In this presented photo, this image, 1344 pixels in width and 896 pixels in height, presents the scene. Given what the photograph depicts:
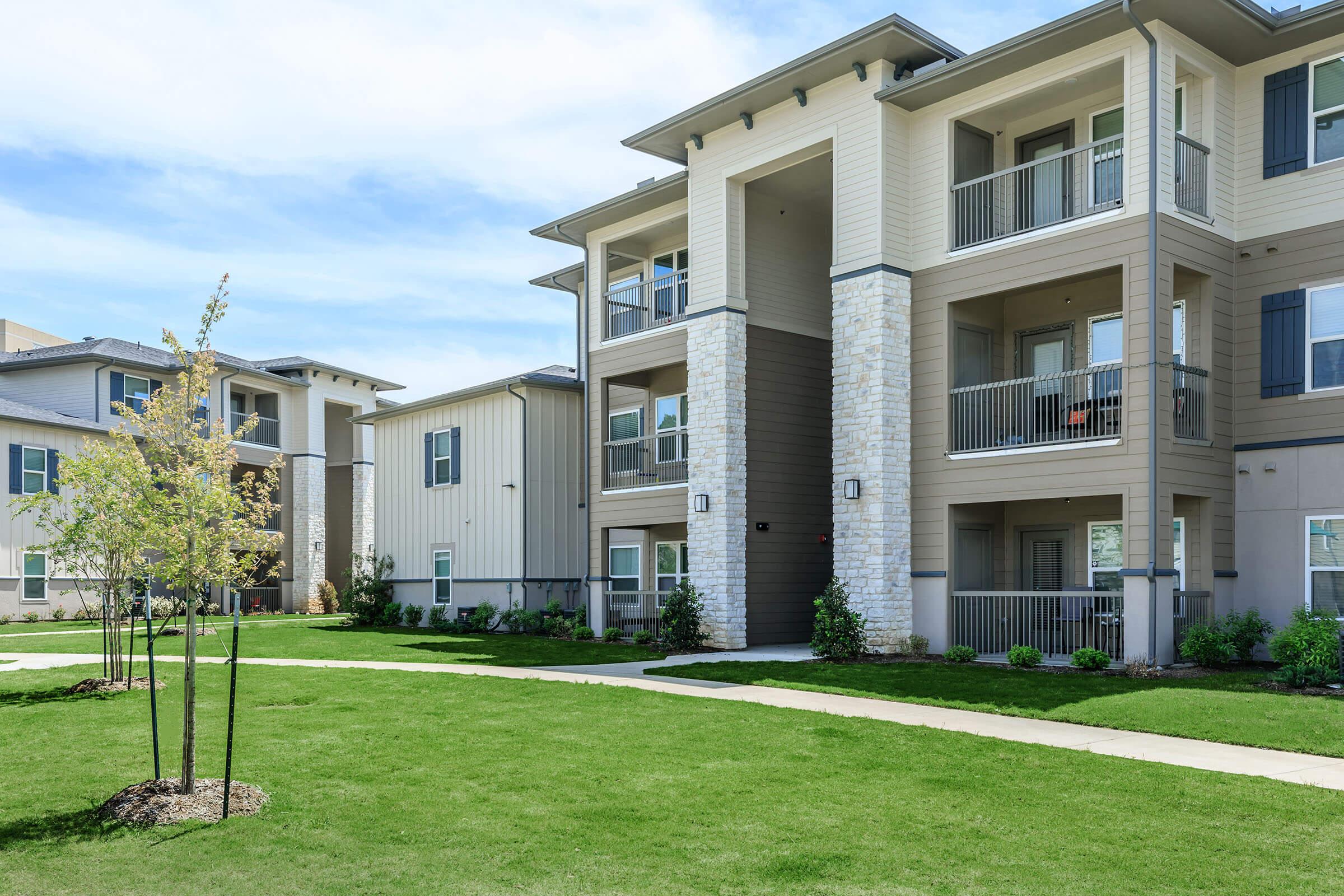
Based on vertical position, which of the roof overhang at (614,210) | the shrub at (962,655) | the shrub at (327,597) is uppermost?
the roof overhang at (614,210)

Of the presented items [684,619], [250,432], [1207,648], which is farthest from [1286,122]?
[250,432]

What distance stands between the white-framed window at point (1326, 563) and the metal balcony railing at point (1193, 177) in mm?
4599

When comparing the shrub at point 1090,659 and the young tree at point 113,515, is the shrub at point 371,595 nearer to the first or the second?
the young tree at point 113,515

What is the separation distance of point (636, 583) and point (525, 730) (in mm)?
14675

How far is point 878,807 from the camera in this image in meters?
7.20

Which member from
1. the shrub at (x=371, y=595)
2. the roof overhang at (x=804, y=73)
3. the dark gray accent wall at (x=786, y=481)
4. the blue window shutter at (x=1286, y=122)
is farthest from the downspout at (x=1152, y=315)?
the shrub at (x=371, y=595)

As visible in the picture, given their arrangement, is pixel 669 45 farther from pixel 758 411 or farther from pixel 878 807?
pixel 878 807

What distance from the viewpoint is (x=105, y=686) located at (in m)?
12.9

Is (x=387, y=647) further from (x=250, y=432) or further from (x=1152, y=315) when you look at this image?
(x=250, y=432)

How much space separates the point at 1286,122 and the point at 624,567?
51.7 feet

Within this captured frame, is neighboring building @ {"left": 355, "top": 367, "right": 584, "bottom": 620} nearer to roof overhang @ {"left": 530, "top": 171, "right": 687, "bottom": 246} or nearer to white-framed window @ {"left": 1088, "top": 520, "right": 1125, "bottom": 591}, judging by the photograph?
roof overhang @ {"left": 530, "top": 171, "right": 687, "bottom": 246}

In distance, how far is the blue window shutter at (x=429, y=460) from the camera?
2767 cm

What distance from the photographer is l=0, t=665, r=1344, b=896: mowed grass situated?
586 cm

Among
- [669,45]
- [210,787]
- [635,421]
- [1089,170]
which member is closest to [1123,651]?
[1089,170]
